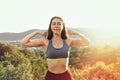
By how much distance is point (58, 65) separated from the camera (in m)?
3.37

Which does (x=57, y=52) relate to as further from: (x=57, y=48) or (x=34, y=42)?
(x=34, y=42)

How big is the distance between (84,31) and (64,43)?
16.1ft

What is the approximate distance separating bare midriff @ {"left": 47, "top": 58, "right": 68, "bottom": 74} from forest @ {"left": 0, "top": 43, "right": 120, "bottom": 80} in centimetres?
529

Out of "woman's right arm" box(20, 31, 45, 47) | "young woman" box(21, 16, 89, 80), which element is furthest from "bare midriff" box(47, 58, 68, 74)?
"woman's right arm" box(20, 31, 45, 47)

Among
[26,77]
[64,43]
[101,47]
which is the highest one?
[64,43]

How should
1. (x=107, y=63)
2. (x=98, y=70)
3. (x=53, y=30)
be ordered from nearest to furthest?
(x=53, y=30)
(x=98, y=70)
(x=107, y=63)

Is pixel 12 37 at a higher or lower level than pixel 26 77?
higher

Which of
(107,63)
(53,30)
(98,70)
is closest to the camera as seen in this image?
(53,30)

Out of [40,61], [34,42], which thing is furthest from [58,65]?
[40,61]

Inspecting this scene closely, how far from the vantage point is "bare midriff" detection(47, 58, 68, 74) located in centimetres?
334

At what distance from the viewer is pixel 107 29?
30.5 ft

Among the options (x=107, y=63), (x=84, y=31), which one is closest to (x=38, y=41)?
(x=84, y=31)

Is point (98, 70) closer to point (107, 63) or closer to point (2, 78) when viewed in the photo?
point (107, 63)

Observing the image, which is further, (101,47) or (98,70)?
(101,47)
